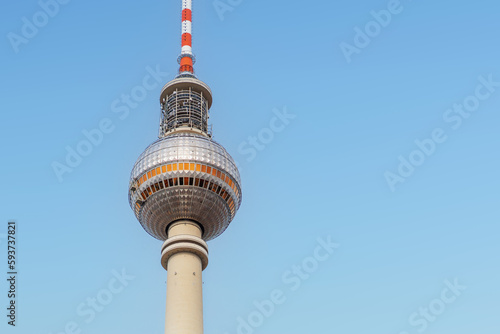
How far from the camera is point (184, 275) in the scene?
71125mm

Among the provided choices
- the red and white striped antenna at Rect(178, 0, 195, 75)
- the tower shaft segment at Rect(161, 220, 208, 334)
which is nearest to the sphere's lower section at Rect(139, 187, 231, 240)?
the tower shaft segment at Rect(161, 220, 208, 334)

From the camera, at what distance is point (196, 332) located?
67500mm

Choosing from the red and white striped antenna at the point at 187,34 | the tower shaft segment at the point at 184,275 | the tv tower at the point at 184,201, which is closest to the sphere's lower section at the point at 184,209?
the tv tower at the point at 184,201

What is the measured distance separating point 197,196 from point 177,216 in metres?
4.00

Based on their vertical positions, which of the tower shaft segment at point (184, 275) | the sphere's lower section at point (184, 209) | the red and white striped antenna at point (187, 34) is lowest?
the tower shaft segment at point (184, 275)

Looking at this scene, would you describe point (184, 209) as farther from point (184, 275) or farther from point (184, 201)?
point (184, 275)

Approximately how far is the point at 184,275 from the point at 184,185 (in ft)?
36.6

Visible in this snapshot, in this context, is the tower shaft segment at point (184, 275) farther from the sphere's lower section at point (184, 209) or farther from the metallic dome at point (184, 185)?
the metallic dome at point (184, 185)

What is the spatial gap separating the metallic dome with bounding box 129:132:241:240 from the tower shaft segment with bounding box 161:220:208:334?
2.15m

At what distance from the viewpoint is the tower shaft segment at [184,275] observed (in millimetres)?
67812

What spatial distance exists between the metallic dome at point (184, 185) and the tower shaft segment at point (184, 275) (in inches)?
84.7

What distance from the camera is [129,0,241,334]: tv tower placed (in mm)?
71000

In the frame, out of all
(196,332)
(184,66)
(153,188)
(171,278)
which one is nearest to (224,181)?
(153,188)

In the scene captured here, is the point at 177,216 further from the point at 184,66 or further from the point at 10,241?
the point at 184,66
